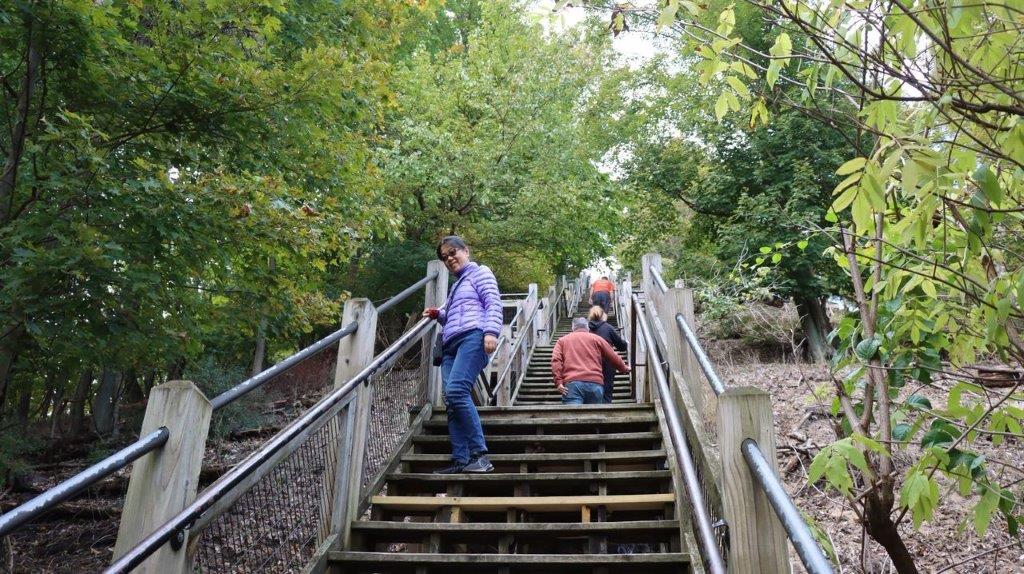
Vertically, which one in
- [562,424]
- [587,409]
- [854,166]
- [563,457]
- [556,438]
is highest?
[854,166]

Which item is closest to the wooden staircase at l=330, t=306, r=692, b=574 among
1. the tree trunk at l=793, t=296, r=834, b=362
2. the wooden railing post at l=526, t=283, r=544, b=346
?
the wooden railing post at l=526, t=283, r=544, b=346

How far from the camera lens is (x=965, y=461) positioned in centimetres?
235

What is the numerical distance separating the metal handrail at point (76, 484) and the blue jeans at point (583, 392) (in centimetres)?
480

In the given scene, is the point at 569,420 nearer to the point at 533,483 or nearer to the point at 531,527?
the point at 533,483

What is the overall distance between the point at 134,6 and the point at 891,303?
530 cm

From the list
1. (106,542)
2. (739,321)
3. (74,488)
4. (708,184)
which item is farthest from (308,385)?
(74,488)

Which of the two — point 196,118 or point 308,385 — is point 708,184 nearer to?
point 308,385

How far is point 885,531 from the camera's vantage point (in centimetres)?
301

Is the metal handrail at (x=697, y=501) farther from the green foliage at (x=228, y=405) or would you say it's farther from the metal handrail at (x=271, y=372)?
the green foliage at (x=228, y=405)

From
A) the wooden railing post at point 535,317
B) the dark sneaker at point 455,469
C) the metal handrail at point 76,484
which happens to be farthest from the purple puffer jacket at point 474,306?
the wooden railing post at point 535,317

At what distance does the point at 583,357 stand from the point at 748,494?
4.66 metres

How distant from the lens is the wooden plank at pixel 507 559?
3244 millimetres


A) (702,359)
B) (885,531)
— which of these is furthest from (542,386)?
(885,531)

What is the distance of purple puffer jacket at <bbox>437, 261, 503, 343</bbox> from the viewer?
469 centimetres
